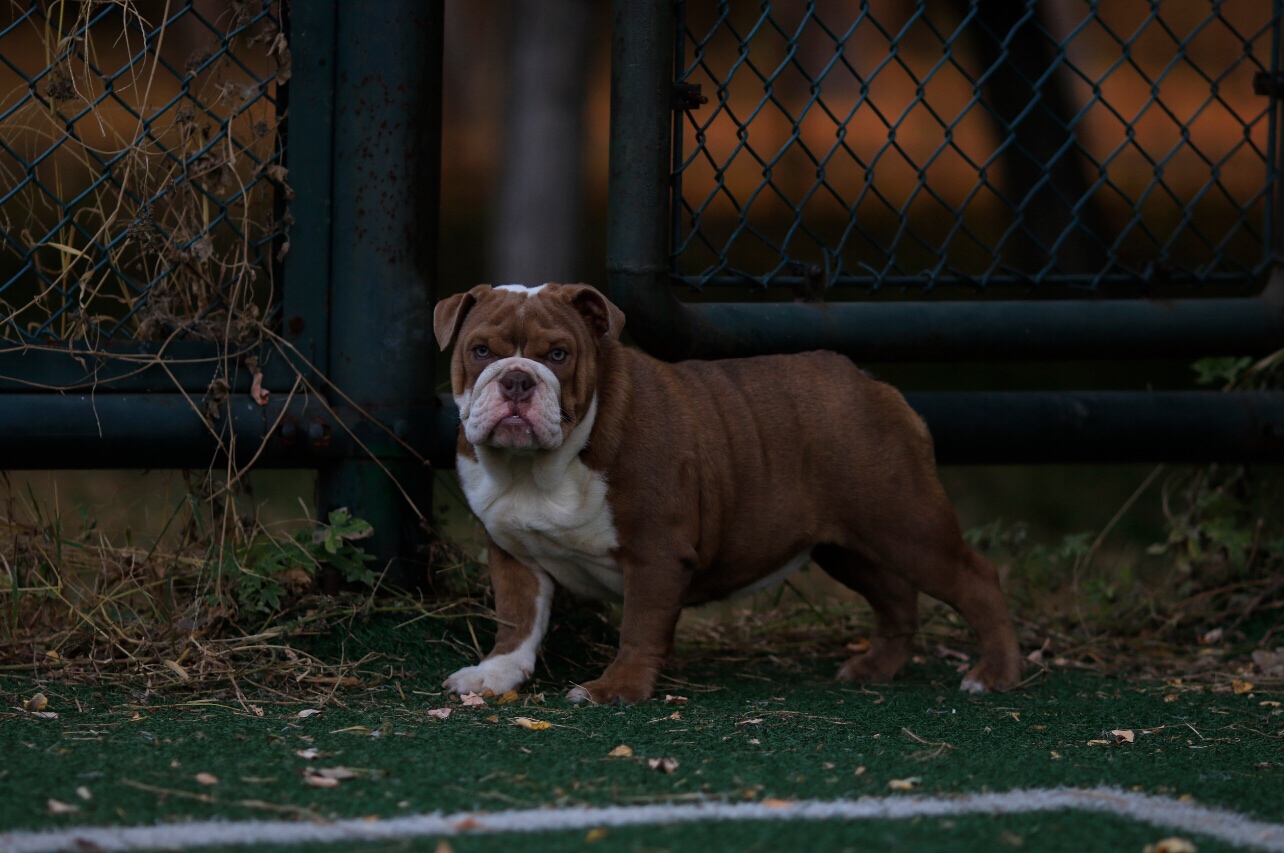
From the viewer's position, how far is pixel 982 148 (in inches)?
347

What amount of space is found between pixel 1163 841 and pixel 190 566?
2600mm

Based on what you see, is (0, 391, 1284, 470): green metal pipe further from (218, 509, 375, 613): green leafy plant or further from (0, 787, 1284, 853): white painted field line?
(0, 787, 1284, 853): white painted field line

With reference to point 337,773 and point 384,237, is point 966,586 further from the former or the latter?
point 337,773

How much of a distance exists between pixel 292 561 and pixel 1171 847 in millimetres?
2281

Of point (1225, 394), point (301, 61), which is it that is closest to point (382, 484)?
point (301, 61)

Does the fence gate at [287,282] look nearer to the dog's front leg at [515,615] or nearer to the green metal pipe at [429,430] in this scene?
the green metal pipe at [429,430]

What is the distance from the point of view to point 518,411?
10.6ft

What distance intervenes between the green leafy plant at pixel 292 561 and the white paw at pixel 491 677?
41cm

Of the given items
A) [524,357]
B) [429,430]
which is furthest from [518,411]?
[429,430]

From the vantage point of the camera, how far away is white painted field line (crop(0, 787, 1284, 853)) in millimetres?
2031

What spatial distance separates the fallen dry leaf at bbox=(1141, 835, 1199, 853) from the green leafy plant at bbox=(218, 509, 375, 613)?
7.01 ft

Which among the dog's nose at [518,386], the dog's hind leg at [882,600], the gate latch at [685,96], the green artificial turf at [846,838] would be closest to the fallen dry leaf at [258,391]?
the dog's nose at [518,386]

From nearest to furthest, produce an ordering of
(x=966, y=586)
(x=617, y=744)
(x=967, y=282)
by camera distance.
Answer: (x=617, y=744)
(x=966, y=586)
(x=967, y=282)

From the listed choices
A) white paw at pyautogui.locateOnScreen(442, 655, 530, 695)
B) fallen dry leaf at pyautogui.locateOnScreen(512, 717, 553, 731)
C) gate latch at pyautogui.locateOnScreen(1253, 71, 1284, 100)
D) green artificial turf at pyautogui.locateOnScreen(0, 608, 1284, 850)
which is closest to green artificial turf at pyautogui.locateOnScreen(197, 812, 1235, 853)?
green artificial turf at pyautogui.locateOnScreen(0, 608, 1284, 850)
